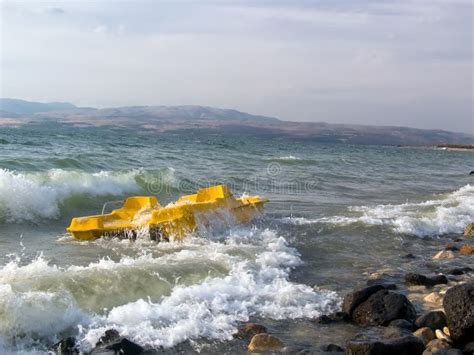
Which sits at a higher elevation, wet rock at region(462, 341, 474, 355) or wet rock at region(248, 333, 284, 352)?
A: wet rock at region(462, 341, 474, 355)

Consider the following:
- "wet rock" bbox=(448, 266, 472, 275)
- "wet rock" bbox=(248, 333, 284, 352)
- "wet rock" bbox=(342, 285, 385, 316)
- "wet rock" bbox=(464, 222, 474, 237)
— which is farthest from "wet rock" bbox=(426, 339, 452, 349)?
"wet rock" bbox=(464, 222, 474, 237)

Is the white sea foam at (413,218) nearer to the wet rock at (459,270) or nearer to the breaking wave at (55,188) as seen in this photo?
the wet rock at (459,270)

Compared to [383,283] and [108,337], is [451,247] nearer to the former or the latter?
[383,283]

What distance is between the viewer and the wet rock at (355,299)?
300 inches

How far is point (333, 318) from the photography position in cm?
754

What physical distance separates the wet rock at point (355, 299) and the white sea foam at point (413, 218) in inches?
276

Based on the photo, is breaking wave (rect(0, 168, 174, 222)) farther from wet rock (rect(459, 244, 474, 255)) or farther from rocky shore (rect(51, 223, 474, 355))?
wet rock (rect(459, 244, 474, 255))

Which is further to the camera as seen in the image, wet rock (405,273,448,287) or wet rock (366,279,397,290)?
wet rock (405,273,448,287)

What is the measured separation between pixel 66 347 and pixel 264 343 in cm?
222

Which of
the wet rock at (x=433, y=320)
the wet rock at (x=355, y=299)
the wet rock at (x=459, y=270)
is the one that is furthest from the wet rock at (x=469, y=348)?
the wet rock at (x=459, y=270)

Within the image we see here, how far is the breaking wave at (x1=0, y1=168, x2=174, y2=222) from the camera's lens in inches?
578

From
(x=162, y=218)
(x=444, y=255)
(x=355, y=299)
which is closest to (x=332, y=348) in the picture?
(x=355, y=299)

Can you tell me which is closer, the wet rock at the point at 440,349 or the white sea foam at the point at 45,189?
the wet rock at the point at 440,349

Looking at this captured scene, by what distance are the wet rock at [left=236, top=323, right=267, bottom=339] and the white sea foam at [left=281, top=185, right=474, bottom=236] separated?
27.3ft
